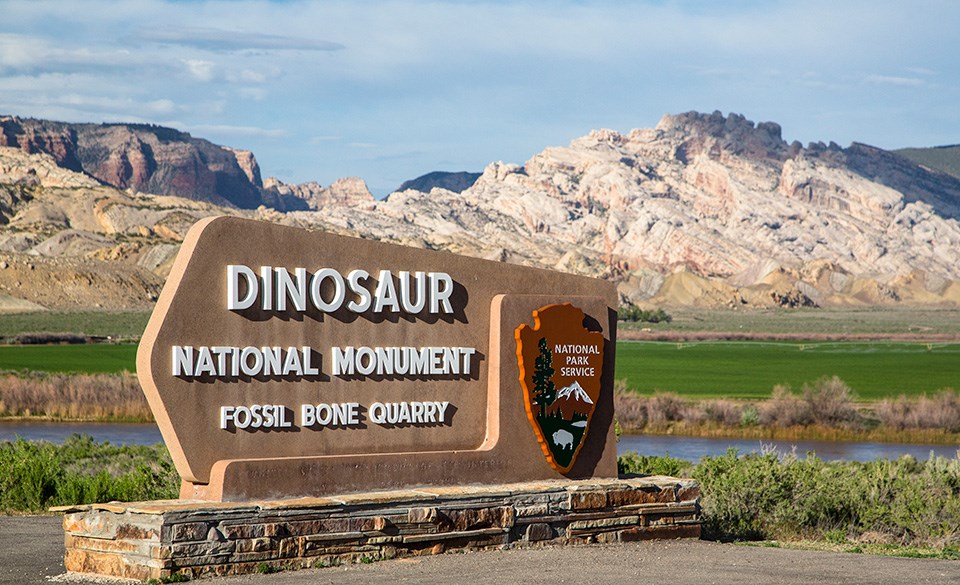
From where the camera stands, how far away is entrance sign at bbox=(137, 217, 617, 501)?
12234 millimetres

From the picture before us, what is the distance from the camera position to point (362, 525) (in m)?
12.7

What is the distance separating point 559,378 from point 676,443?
23.8m

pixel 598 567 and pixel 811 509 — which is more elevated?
pixel 598 567

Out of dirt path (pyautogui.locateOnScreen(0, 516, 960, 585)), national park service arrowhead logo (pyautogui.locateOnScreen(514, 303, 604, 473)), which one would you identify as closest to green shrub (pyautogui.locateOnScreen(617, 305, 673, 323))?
national park service arrowhead logo (pyautogui.locateOnScreen(514, 303, 604, 473))

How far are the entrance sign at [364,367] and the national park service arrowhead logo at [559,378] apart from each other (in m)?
0.02

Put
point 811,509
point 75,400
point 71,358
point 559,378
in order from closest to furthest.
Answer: point 559,378, point 811,509, point 75,400, point 71,358

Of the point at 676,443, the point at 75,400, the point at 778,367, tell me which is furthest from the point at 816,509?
the point at 778,367

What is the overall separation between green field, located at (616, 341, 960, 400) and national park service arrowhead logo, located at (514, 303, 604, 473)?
34884 mm

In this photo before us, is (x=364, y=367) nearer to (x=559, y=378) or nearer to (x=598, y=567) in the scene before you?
(x=559, y=378)

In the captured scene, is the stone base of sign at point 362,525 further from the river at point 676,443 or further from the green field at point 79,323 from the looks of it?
the green field at point 79,323

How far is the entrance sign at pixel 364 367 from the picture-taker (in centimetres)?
1223

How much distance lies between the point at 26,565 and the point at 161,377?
8.12 feet

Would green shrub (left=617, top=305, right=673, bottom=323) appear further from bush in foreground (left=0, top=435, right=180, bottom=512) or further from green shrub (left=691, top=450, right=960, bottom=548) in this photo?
bush in foreground (left=0, top=435, right=180, bottom=512)

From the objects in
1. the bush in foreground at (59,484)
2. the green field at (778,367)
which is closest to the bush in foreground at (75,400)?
the green field at (778,367)
